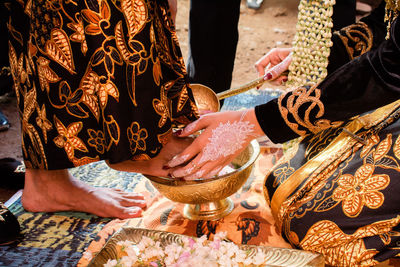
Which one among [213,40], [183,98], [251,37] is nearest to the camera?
[183,98]

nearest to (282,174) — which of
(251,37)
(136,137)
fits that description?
(136,137)

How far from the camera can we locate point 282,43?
339 centimetres

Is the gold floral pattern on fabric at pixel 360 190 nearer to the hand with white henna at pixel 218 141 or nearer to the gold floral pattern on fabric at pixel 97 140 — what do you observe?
the hand with white henna at pixel 218 141

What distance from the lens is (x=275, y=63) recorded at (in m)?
1.26

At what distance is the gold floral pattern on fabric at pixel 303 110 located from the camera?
A: 0.80 meters

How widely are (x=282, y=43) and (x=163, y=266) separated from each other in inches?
120

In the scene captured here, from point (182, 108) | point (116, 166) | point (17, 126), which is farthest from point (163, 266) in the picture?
point (17, 126)

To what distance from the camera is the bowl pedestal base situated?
108 centimetres

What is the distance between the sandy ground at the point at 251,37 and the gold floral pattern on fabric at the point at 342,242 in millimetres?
1389

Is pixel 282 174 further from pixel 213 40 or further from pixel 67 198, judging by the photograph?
pixel 213 40

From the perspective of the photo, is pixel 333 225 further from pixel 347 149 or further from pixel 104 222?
pixel 104 222

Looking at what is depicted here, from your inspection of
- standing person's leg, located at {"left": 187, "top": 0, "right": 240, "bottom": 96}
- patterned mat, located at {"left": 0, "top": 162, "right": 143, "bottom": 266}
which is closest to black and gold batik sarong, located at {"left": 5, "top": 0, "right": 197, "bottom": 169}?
patterned mat, located at {"left": 0, "top": 162, "right": 143, "bottom": 266}

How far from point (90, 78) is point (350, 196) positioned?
67cm

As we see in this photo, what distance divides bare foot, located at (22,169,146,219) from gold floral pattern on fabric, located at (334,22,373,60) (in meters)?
0.81
